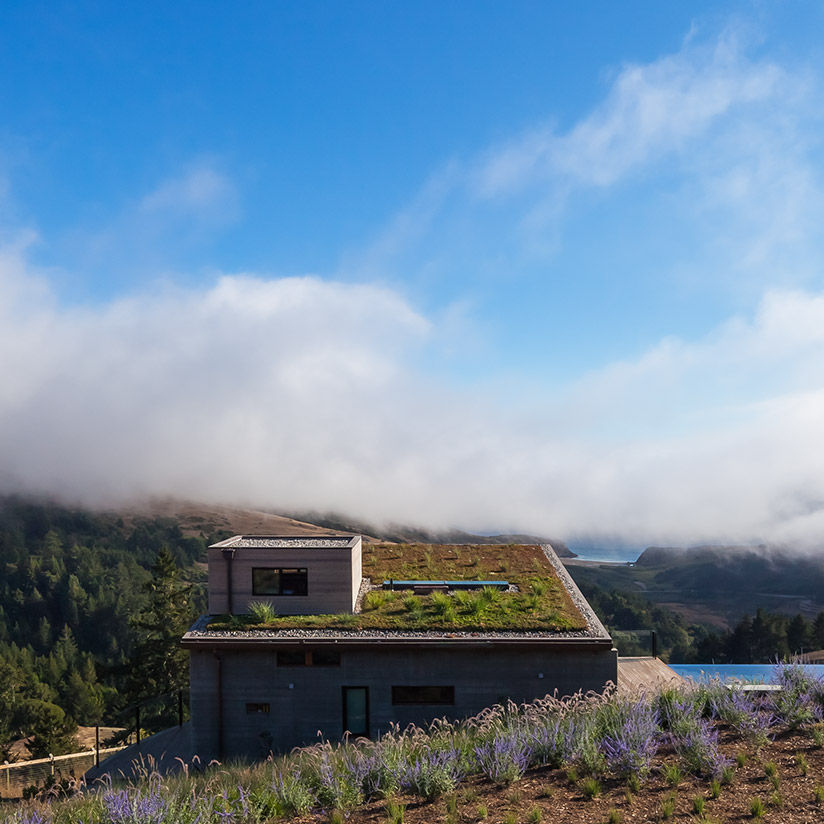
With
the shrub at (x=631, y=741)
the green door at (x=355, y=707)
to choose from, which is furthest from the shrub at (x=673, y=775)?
the green door at (x=355, y=707)

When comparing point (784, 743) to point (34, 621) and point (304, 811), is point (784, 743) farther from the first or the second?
point (34, 621)

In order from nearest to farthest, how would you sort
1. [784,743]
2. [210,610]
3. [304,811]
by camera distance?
[304,811] < [784,743] < [210,610]

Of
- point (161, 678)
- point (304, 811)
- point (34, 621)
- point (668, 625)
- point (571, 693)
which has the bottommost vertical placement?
point (34, 621)

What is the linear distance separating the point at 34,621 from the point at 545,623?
134 m

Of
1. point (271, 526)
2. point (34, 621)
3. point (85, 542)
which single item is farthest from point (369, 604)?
point (85, 542)

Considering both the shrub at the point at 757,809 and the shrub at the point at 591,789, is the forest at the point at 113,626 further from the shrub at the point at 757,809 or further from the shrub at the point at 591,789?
the shrub at the point at 591,789

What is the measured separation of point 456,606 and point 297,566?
4288mm

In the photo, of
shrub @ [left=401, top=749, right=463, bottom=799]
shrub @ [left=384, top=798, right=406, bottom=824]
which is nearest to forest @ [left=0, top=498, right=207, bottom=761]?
shrub @ [left=401, top=749, right=463, bottom=799]

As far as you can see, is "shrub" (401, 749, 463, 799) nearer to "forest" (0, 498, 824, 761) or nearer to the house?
the house

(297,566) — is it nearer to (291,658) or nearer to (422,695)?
(291,658)

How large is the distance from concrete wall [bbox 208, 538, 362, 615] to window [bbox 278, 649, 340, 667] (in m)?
1.42

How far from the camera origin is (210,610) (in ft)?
52.9

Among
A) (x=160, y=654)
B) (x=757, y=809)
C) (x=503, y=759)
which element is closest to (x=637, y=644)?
(x=503, y=759)

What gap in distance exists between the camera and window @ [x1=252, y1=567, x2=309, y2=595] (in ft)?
53.4
